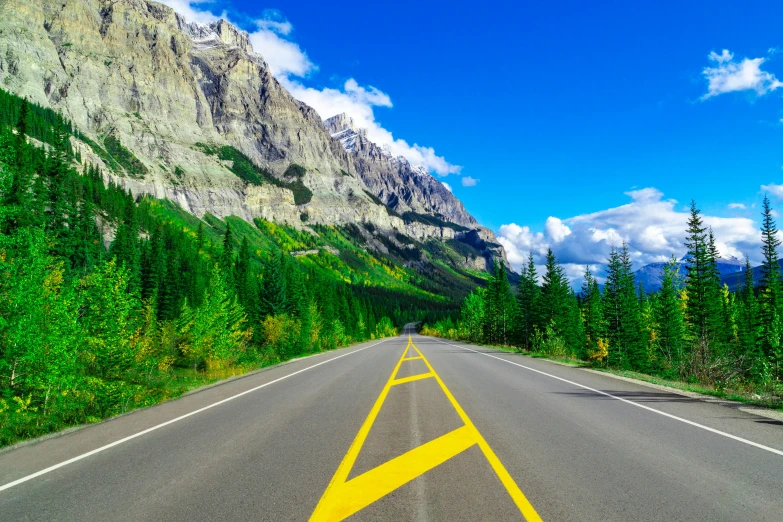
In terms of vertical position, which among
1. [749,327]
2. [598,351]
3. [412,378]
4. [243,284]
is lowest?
[598,351]

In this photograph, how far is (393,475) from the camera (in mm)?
4840

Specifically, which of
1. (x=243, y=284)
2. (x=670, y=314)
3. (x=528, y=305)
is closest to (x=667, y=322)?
(x=670, y=314)

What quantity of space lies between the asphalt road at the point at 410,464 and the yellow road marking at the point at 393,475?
0.02m

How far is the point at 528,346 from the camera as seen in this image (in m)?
45.0

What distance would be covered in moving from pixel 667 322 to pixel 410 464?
123 feet

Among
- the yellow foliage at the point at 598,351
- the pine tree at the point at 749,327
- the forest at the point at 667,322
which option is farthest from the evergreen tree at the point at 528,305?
the pine tree at the point at 749,327

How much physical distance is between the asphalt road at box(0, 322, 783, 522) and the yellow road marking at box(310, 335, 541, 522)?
24 millimetres

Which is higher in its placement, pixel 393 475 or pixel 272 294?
pixel 272 294

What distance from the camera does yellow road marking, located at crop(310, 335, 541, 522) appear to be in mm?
3939

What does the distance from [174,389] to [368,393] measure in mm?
6193

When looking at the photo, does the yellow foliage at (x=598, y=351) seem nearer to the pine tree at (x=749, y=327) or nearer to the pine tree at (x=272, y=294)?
the pine tree at (x=749, y=327)

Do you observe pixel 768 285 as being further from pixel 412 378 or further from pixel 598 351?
pixel 412 378

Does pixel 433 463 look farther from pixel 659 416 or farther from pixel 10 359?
pixel 10 359

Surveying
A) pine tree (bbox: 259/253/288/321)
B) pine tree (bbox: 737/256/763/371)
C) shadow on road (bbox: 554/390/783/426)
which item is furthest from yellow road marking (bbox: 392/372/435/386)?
pine tree (bbox: 737/256/763/371)
